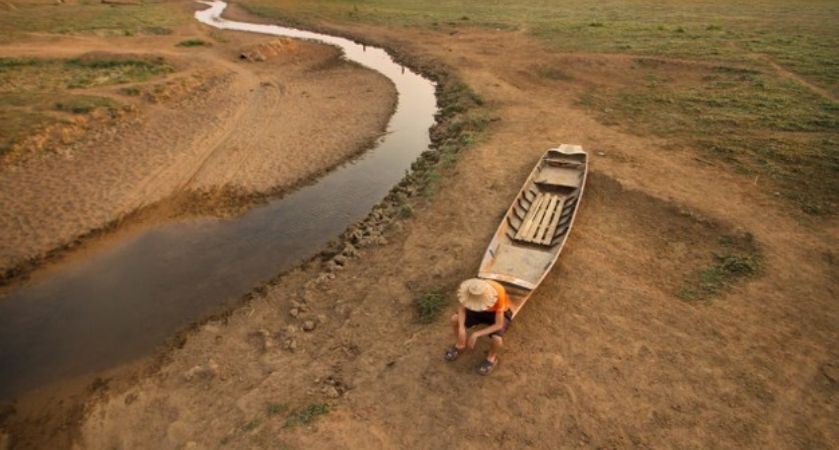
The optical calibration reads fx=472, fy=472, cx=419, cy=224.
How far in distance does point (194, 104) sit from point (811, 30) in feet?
123

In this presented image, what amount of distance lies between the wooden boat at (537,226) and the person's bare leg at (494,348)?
0.82 m

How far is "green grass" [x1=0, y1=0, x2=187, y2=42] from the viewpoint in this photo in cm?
3412

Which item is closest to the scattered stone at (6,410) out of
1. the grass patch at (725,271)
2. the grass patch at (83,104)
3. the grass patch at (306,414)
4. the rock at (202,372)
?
the rock at (202,372)

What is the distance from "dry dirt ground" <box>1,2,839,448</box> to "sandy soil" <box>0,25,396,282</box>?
6.50m

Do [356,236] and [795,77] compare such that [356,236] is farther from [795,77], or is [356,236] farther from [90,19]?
[90,19]

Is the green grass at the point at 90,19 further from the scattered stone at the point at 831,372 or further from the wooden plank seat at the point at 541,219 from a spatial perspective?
the scattered stone at the point at 831,372

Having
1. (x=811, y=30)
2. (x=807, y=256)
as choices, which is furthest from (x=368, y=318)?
(x=811, y=30)

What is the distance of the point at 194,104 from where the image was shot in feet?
74.7

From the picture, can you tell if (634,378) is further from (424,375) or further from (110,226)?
(110,226)

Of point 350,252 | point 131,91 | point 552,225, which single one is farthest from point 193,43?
point 552,225

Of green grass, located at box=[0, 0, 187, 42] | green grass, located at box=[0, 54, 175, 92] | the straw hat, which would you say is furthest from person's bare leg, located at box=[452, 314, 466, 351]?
green grass, located at box=[0, 0, 187, 42]

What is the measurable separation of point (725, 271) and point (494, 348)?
5992mm

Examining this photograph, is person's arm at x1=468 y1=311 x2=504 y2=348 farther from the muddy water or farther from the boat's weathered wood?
the muddy water

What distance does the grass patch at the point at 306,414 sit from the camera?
7773 mm
